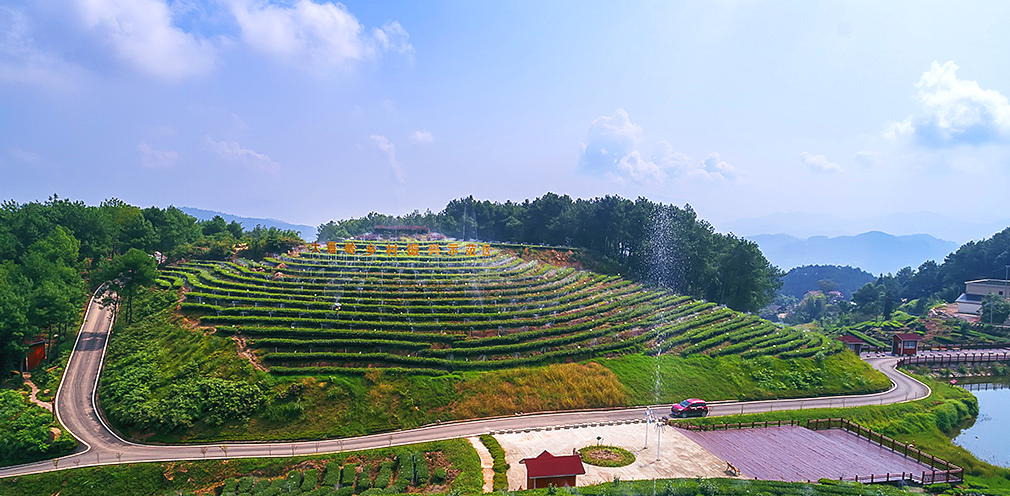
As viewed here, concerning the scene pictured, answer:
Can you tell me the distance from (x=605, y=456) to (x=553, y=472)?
553 cm

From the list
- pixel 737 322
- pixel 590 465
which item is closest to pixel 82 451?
pixel 590 465

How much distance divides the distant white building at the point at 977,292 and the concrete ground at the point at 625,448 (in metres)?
81.7

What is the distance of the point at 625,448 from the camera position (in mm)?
28078

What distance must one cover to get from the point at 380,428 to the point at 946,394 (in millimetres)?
47181

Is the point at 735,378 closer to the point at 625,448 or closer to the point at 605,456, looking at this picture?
the point at 625,448

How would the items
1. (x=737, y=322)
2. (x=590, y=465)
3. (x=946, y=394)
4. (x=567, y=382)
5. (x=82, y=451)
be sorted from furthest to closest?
(x=737, y=322) < (x=946, y=394) < (x=567, y=382) < (x=82, y=451) < (x=590, y=465)

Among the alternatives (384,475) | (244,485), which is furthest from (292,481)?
(384,475)

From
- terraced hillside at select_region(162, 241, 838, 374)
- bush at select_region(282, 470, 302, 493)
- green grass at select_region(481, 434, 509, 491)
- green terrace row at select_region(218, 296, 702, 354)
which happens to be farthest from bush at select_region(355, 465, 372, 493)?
green terrace row at select_region(218, 296, 702, 354)

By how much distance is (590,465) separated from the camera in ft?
84.4

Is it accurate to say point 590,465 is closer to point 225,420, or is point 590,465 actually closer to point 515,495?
point 515,495

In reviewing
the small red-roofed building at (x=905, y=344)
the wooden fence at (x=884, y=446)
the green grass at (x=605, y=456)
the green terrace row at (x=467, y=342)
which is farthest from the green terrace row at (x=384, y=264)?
the small red-roofed building at (x=905, y=344)

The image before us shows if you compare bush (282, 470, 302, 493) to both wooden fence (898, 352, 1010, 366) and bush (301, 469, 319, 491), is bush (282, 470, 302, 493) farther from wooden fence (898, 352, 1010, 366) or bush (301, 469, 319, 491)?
wooden fence (898, 352, 1010, 366)

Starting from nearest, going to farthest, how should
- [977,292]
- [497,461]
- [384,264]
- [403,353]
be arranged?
[497,461]
[403,353]
[384,264]
[977,292]

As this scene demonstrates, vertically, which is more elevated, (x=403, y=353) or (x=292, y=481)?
(x=403, y=353)
